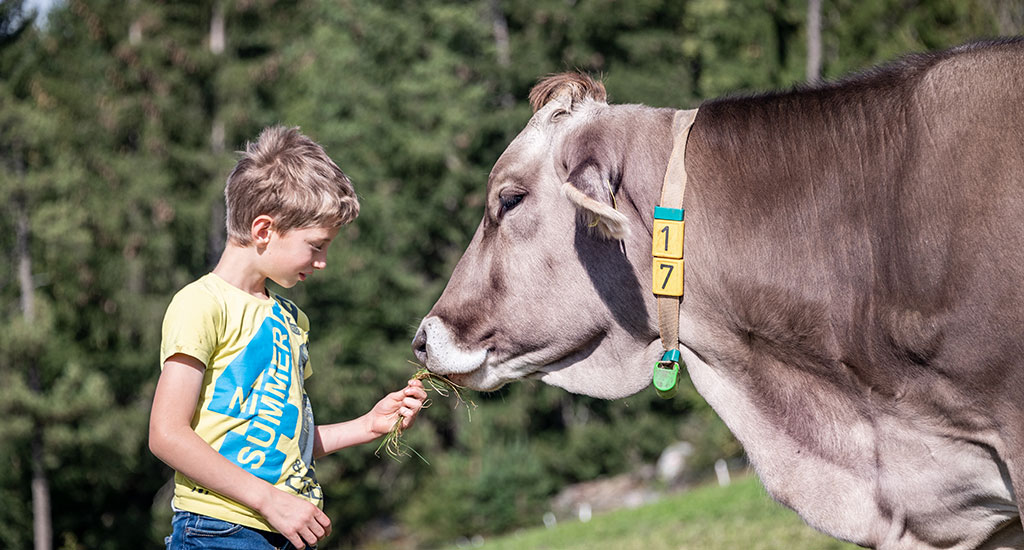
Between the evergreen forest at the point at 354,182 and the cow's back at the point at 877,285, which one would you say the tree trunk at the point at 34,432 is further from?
the cow's back at the point at 877,285

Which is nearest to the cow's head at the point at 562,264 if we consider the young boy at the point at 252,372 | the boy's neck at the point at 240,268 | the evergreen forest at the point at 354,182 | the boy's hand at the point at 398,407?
the boy's hand at the point at 398,407

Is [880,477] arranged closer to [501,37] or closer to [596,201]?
[596,201]

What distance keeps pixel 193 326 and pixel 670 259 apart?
1573 mm

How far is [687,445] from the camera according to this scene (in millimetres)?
28906

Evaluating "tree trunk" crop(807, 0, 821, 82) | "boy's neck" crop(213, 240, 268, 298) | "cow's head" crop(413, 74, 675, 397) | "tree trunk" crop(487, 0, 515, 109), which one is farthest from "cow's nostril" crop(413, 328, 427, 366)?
"tree trunk" crop(487, 0, 515, 109)

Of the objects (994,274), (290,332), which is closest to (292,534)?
(290,332)

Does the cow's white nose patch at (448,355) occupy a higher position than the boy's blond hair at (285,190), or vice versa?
the boy's blond hair at (285,190)

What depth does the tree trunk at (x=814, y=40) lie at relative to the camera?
26844 mm

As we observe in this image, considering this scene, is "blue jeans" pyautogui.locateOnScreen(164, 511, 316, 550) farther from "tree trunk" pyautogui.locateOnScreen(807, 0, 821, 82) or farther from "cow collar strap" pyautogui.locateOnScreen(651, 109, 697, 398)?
"tree trunk" pyautogui.locateOnScreen(807, 0, 821, 82)

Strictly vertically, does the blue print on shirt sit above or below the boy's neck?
below

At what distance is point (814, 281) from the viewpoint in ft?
11.0

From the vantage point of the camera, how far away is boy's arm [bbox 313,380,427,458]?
3.88m

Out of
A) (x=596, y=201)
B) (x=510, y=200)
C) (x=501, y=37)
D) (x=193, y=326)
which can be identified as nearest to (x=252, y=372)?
(x=193, y=326)

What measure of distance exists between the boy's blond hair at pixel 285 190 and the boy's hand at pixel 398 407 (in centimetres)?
69
